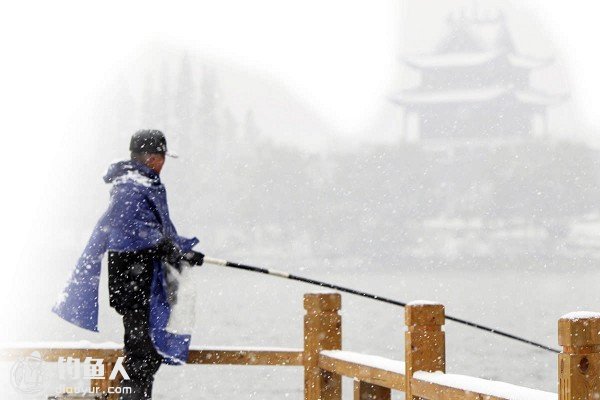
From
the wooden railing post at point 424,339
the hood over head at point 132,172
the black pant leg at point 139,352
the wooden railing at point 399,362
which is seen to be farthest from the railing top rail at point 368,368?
the hood over head at point 132,172

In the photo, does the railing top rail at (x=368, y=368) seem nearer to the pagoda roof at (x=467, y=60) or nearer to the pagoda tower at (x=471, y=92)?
the pagoda tower at (x=471, y=92)

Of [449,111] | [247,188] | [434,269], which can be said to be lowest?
[434,269]

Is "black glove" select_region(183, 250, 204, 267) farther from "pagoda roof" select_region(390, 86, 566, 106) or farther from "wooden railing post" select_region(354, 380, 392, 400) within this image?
"pagoda roof" select_region(390, 86, 566, 106)

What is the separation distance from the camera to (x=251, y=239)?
86.0m

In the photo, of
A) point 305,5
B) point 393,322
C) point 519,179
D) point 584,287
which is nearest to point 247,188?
point 519,179

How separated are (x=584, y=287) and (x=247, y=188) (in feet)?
95.6

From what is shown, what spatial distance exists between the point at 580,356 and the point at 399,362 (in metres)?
1.49

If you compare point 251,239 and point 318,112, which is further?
point 318,112

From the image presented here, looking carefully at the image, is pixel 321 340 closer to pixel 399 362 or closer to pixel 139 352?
pixel 399 362

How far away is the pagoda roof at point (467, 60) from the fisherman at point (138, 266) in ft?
274

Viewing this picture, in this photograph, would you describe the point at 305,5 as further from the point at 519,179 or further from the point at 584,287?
the point at 584,287

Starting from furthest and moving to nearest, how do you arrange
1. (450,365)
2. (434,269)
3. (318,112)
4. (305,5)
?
(305,5)
(318,112)
(434,269)
(450,365)

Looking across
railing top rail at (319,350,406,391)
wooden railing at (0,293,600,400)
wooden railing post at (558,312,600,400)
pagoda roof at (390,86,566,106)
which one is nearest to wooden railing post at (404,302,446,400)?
wooden railing at (0,293,600,400)

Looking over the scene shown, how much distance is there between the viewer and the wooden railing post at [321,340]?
4.81m
